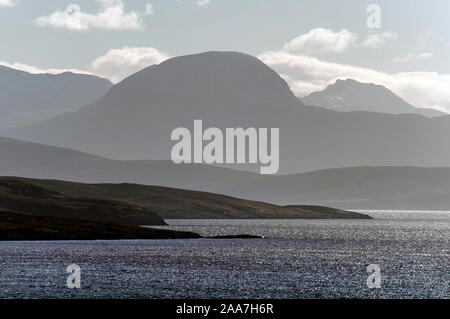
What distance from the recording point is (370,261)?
15012 centimetres

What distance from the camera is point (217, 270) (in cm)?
12662

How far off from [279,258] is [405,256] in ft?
99.0

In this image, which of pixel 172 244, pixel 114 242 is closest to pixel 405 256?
pixel 172 244

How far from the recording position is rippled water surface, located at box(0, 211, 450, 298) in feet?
325

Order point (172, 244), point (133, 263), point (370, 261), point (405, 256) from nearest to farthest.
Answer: point (133, 263) → point (370, 261) → point (405, 256) → point (172, 244)
